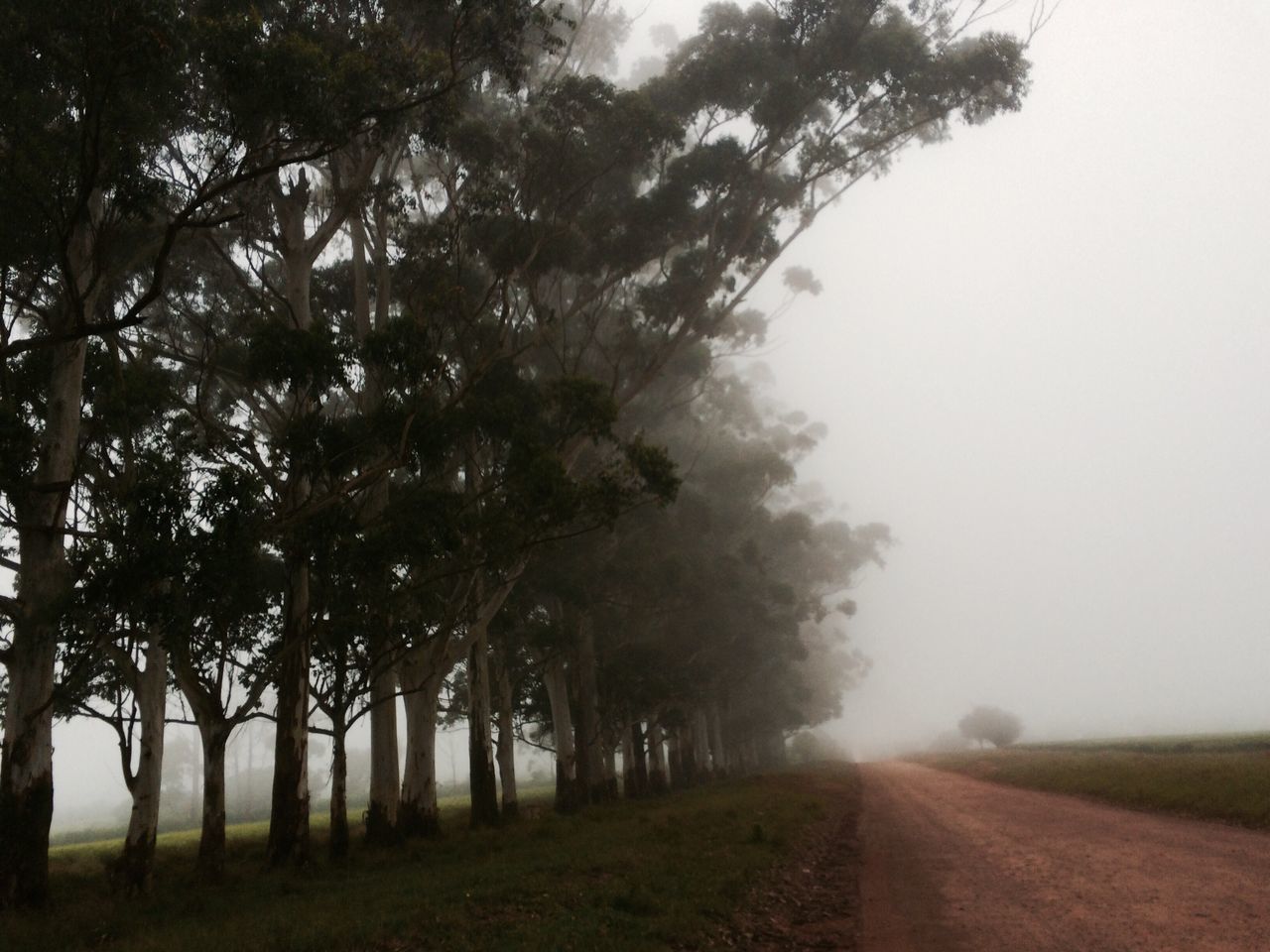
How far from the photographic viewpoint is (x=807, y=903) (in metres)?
11.4

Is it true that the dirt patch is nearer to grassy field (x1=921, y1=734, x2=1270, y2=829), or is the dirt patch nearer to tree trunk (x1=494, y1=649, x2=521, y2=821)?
grassy field (x1=921, y1=734, x2=1270, y2=829)

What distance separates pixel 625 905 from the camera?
10.6 metres

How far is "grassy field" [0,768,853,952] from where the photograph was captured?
9312mm

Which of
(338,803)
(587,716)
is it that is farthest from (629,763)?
(338,803)

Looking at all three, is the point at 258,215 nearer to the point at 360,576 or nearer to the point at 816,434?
the point at 360,576

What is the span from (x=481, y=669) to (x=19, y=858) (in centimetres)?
1194

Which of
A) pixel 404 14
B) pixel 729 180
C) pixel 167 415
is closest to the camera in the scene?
pixel 167 415

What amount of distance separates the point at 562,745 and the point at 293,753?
42.5ft

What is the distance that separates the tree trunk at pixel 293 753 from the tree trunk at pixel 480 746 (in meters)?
6.16

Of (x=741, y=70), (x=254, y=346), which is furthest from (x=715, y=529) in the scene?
(x=254, y=346)

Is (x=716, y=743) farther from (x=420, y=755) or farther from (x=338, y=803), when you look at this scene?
(x=338, y=803)

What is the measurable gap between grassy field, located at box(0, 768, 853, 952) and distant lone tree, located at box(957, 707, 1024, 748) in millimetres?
86793

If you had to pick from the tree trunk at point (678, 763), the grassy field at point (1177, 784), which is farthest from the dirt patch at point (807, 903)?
the tree trunk at point (678, 763)

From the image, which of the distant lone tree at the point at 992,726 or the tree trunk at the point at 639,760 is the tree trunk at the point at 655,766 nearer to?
the tree trunk at the point at 639,760
